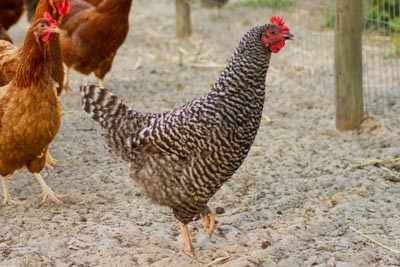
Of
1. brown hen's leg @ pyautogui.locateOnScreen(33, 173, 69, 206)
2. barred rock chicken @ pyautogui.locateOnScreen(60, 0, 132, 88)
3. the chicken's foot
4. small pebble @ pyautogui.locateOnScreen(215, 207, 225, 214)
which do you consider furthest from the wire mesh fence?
brown hen's leg @ pyautogui.locateOnScreen(33, 173, 69, 206)

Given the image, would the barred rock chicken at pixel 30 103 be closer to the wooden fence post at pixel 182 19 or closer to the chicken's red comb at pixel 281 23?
the chicken's red comb at pixel 281 23

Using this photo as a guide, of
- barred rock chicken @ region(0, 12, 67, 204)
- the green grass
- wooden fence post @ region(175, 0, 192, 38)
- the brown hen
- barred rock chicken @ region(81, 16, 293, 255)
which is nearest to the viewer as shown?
barred rock chicken @ region(81, 16, 293, 255)

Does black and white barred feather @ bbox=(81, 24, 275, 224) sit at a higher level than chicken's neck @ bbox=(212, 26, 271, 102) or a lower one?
lower

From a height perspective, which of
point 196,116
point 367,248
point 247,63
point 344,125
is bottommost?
point 367,248

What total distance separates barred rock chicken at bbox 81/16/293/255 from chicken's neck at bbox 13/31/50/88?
97cm

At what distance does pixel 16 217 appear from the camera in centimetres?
470

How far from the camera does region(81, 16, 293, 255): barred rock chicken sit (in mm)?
3896

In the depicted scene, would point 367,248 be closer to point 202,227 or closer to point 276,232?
point 276,232

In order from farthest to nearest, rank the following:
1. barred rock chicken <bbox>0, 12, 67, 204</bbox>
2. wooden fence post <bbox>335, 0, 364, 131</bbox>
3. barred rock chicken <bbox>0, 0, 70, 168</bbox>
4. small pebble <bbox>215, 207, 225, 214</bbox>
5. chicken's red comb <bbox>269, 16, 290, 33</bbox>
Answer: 1. wooden fence post <bbox>335, 0, 364, 131</bbox>
2. barred rock chicken <bbox>0, 0, 70, 168</bbox>
3. small pebble <bbox>215, 207, 225, 214</bbox>
4. barred rock chicken <bbox>0, 12, 67, 204</bbox>
5. chicken's red comb <bbox>269, 16, 290, 33</bbox>

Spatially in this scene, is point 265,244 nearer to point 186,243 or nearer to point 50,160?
point 186,243

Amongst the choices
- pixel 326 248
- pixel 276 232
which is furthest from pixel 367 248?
pixel 276 232

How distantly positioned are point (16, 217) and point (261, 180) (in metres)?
1.95

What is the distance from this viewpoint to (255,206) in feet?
16.0

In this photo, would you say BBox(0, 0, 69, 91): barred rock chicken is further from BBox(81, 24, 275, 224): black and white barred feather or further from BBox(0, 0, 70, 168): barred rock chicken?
BBox(81, 24, 275, 224): black and white barred feather
